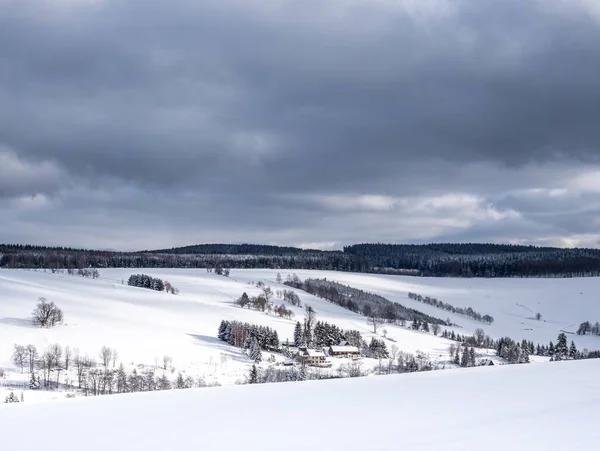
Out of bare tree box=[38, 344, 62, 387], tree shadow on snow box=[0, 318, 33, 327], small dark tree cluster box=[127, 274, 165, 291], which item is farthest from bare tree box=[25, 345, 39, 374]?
small dark tree cluster box=[127, 274, 165, 291]

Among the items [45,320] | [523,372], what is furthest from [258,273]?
[523,372]

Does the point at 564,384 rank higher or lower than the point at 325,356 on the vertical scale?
higher

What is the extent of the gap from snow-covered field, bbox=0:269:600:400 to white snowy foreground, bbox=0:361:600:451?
29400 millimetres

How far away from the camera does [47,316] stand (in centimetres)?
5603

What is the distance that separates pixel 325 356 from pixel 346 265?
134475mm

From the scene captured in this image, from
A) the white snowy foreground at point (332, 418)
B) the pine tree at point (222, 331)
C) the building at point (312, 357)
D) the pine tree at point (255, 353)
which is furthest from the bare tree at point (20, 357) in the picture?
the white snowy foreground at point (332, 418)

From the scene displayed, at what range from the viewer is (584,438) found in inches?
218

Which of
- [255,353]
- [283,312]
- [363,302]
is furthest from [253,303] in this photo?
[255,353]

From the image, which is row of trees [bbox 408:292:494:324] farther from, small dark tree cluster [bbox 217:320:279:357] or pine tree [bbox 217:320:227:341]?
pine tree [bbox 217:320:227:341]

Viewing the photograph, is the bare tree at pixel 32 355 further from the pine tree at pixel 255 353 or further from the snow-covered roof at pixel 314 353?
the snow-covered roof at pixel 314 353

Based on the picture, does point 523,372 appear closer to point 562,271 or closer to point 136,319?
point 136,319

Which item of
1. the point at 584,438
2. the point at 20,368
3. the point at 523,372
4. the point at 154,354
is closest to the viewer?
the point at 584,438

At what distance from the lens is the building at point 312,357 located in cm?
5049

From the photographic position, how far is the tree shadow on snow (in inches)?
2173
